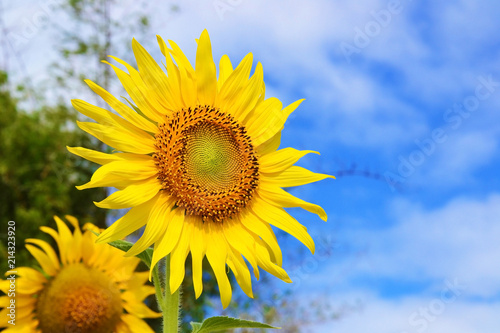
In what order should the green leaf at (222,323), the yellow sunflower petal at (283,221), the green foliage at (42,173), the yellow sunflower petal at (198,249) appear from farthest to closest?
the green foliage at (42,173) → the yellow sunflower petal at (283,221) → the yellow sunflower petal at (198,249) → the green leaf at (222,323)

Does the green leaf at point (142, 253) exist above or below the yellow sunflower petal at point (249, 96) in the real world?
below

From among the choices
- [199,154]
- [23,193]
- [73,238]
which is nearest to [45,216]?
[23,193]

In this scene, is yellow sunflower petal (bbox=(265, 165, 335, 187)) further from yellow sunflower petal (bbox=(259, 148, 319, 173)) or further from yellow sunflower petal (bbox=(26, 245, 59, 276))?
yellow sunflower petal (bbox=(26, 245, 59, 276))

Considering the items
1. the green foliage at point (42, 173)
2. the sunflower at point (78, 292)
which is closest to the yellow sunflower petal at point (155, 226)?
the sunflower at point (78, 292)

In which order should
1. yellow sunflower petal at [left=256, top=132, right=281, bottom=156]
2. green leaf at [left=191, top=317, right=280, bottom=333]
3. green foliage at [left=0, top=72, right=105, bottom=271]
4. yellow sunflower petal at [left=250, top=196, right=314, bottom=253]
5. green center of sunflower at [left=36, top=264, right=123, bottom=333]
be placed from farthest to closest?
green foliage at [left=0, top=72, right=105, bottom=271], green center of sunflower at [left=36, top=264, right=123, bottom=333], yellow sunflower petal at [left=256, top=132, right=281, bottom=156], yellow sunflower petal at [left=250, top=196, right=314, bottom=253], green leaf at [left=191, top=317, right=280, bottom=333]

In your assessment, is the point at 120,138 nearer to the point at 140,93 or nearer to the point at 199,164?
the point at 140,93

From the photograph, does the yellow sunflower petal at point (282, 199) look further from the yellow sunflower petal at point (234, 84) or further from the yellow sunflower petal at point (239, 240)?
the yellow sunflower petal at point (234, 84)

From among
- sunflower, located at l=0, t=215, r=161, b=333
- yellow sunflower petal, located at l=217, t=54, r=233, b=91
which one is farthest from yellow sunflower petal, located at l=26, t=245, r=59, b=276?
yellow sunflower petal, located at l=217, t=54, r=233, b=91
